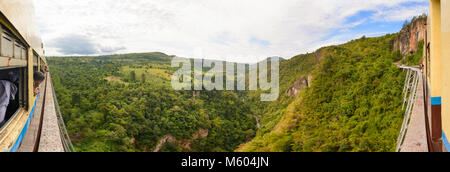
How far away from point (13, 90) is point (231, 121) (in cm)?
1603

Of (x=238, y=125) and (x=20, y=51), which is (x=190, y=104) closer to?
(x=238, y=125)

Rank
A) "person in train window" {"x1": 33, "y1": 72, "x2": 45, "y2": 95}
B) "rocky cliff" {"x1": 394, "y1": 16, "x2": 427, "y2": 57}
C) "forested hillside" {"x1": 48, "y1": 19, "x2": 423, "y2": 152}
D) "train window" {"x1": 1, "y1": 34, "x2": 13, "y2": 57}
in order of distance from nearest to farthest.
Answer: "train window" {"x1": 1, "y1": 34, "x2": 13, "y2": 57}, "person in train window" {"x1": 33, "y1": 72, "x2": 45, "y2": 95}, "forested hillside" {"x1": 48, "y1": 19, "x2": 423, "y2": 152}, "rocky cliff" {"x1": 394, "y1": 16, "x2": 427, "y2": 57}

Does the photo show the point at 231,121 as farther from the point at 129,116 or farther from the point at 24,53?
the point at 24,53

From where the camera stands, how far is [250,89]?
25.1m

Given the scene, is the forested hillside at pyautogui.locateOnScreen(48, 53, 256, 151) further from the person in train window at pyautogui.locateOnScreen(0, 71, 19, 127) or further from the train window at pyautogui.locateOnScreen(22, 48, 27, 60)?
the train window at pyautogui.locateOnScreen(22, 48, 27, 60)

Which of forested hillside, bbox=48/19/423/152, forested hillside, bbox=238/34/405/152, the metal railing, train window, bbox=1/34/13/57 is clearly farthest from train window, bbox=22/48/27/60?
forested hillside, bbox=238/34/405/152

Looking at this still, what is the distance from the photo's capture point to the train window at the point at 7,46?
1.49 metres

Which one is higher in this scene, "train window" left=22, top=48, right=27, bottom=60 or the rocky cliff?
the rocky cliff

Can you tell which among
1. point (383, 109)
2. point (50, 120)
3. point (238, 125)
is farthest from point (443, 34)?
point (238, 125)

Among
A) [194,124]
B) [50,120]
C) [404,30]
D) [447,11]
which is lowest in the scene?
[194,124]

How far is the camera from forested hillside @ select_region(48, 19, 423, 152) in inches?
201

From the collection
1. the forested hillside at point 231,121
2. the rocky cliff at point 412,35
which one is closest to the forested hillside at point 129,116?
the forested hillside at point 231,121

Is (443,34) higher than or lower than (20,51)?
higher

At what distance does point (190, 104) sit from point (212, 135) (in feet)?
9.41
